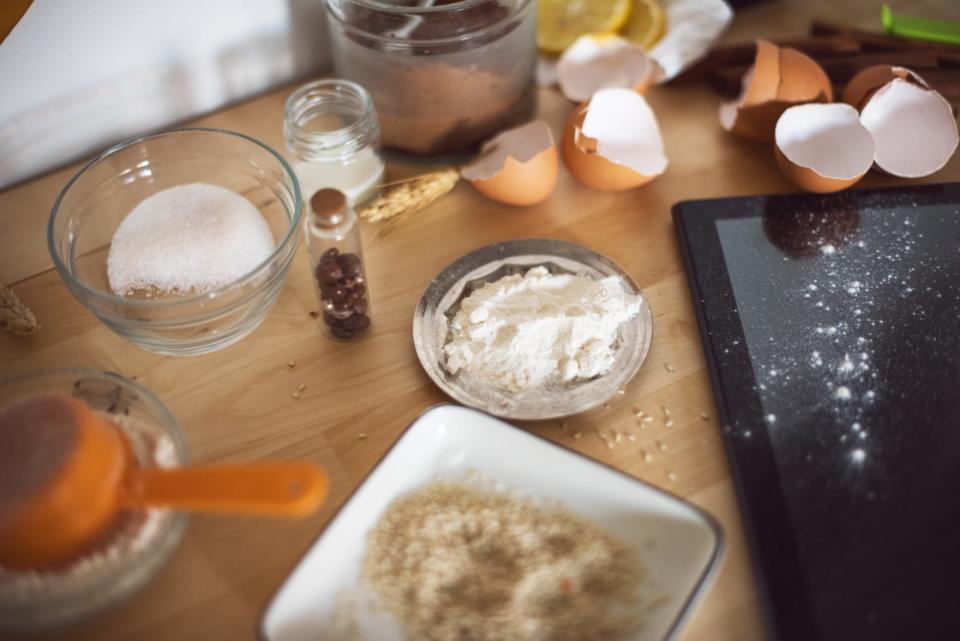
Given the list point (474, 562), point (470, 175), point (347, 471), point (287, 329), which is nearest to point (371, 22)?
point (470, 175)

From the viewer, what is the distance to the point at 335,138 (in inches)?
37.2

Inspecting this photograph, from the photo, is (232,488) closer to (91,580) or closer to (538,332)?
(91,580)

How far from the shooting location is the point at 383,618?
0.68 m

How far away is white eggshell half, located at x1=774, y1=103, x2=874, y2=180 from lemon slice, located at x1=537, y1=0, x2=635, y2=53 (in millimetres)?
305

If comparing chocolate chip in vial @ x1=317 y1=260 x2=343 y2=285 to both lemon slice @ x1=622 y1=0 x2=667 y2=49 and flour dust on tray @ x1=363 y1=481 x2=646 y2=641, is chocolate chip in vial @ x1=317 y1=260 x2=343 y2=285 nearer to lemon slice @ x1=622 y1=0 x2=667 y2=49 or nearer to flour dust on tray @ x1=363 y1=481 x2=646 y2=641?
flour dust on tray @ x1=363 y1=481 x2=646 y2=641

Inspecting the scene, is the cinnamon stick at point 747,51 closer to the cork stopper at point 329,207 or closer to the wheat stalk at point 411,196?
the wheat stalk at point 411,196

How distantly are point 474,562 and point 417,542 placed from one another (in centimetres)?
5

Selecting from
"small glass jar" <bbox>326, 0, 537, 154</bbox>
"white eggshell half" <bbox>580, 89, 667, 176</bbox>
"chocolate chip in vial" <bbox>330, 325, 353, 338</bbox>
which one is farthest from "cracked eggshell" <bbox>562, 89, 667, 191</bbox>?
"chocolate chip in vial" <bbox>330, 325, 353, 338</bbox>

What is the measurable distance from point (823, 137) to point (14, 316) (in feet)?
3.05

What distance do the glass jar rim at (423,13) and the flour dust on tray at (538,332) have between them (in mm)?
293

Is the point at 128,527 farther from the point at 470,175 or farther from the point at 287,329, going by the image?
the point at 470,175

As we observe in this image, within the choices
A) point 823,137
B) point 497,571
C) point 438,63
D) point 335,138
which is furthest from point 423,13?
point 497,571

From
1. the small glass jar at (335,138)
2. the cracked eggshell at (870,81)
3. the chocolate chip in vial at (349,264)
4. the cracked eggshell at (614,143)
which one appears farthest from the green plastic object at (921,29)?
the chocolate chip in vial at (349,264)

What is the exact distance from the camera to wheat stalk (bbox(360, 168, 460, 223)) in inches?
39.2
